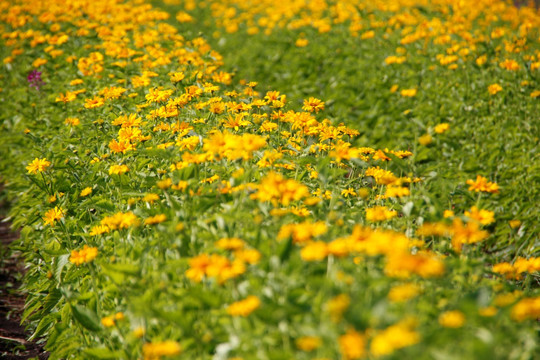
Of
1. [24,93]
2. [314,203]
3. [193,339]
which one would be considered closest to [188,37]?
[24,93]

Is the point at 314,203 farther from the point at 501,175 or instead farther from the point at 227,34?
the point at 227,34

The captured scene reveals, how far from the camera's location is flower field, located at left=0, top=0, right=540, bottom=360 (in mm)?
1548

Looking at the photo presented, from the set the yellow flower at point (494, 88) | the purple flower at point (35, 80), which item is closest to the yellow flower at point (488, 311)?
the yellow flower at point (494, 88)

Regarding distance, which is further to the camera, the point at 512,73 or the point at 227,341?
the point at 512,73

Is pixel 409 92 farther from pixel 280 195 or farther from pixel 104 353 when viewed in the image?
pixel 104 353

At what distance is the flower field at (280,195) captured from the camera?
1548mm

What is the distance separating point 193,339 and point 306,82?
463cm

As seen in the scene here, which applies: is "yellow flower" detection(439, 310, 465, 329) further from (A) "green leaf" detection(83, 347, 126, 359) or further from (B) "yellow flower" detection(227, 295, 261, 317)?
(A) "green leaf" detection(83, 347, 126, 359)

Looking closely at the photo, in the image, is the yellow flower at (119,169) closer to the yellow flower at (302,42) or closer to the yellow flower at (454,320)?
the yellow flower at (454,320)

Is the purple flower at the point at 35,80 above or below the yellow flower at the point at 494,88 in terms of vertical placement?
below

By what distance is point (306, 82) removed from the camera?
5.96m

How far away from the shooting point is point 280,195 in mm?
1930

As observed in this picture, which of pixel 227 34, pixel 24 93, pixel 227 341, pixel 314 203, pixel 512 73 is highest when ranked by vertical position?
pixel 314 203

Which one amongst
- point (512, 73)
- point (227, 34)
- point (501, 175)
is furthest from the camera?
point (227, 34)
